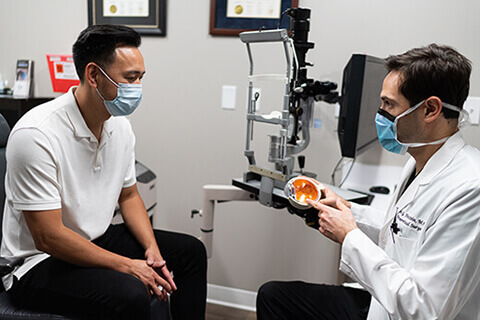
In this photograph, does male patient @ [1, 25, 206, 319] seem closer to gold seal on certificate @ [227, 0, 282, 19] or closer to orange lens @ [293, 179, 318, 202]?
orange lens @ [293, 179, 318, 202]

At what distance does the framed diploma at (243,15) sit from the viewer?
2062 mm

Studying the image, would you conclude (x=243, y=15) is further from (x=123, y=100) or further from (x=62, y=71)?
(x=62, y=71)

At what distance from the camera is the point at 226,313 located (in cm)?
231

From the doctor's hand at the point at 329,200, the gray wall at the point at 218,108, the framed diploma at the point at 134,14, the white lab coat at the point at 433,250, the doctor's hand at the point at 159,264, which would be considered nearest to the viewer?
the white lab coat at the point at 433,250

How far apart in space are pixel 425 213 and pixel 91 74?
112 centimetres

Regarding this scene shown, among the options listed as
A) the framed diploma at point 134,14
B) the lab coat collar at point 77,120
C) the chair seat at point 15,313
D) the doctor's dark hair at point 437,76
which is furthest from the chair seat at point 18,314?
the framed diploma at point 134,14

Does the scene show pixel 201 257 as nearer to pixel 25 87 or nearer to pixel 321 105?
pixel 321 105

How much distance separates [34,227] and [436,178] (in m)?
1.17

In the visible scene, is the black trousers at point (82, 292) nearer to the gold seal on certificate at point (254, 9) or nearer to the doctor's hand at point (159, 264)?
the doctor's hand at point (159, 264)

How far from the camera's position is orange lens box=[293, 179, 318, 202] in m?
1.40

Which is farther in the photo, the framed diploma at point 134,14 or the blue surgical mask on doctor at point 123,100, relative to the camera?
the framed diploma at point 134,14

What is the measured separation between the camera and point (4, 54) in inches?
98.1

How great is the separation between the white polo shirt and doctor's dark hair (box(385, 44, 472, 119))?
1014mm

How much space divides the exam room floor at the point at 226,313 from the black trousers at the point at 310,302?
2.90ft
